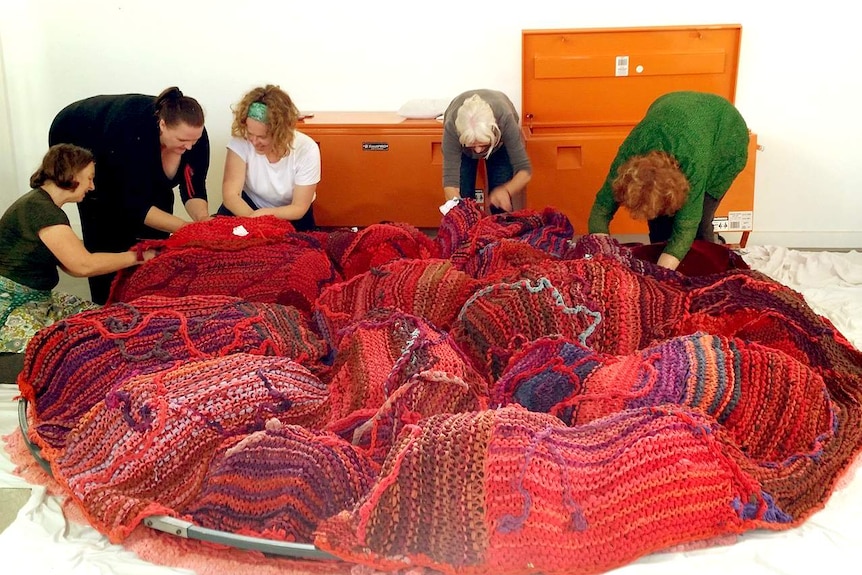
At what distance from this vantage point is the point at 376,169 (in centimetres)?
363

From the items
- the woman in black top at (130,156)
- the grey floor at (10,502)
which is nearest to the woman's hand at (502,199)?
the woman in black top at (130,156)

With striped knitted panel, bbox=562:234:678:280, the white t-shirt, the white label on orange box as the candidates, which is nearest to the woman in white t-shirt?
the white t-shirt

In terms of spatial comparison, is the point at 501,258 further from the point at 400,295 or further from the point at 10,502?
the point at 10,502

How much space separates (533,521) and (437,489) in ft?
→ 0.58

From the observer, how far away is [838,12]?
11.4 feet

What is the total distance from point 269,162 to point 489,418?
5.72ft

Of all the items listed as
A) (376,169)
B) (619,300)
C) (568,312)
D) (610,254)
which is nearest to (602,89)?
(376,169)

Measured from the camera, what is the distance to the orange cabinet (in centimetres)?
356

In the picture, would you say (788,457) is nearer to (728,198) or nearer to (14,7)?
(728,198)

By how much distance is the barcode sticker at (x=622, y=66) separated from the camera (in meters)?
3.53

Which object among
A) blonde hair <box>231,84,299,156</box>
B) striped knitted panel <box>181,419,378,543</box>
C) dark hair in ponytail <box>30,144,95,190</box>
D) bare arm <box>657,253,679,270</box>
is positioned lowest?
striped knitted panel <box>181,419,378,543</box>

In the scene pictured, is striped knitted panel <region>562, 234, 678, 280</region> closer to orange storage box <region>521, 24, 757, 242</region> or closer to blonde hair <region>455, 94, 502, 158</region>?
blonde hair <region>455, 94, 502, 158</region>

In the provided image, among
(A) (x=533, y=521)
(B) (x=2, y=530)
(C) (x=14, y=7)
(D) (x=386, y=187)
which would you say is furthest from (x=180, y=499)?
(C) (x=14, y=7)

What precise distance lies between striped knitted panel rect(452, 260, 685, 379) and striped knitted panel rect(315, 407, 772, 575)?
0.44 meters
